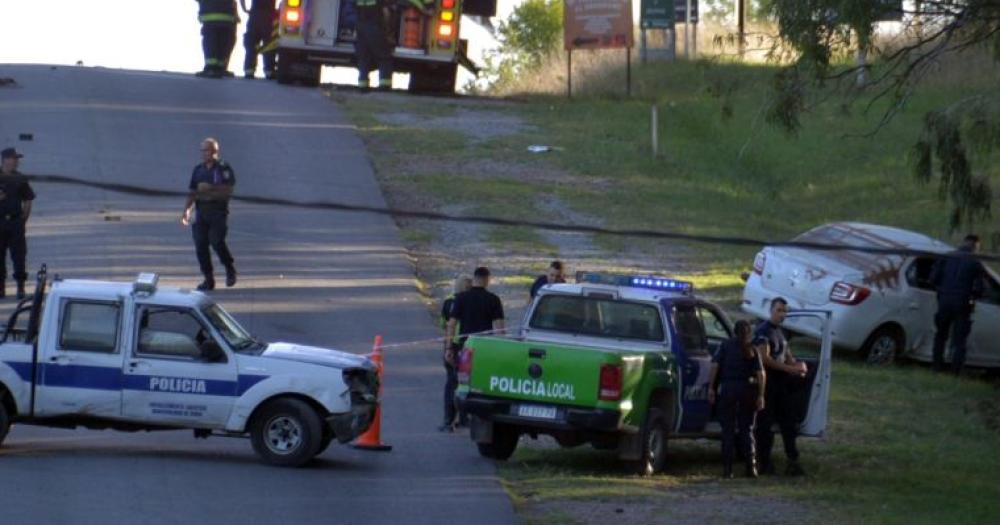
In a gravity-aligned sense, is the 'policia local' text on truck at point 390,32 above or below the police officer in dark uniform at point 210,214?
above

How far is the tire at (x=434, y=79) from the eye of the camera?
36250 mm

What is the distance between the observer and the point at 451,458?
47.8 ft

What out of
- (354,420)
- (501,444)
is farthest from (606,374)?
(354,420)

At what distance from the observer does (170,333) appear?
13.9m

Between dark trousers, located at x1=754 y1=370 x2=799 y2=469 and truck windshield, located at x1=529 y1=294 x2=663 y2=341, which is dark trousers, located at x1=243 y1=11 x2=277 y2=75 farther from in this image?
dark trousers, located at x1=754 y1=370 x2=799 y2=469

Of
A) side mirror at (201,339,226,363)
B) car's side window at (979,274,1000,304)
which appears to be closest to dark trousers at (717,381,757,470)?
side mirror at (201,339,226,363)

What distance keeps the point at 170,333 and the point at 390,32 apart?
21.0 m

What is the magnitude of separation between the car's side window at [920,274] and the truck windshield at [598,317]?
278 inches

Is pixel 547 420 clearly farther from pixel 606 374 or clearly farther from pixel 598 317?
pixel 598 317

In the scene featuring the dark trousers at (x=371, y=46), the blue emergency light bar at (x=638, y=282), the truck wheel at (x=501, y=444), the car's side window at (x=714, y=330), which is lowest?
the truck wheel at (x=501, y=444)

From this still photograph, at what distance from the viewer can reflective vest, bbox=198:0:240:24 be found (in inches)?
1334

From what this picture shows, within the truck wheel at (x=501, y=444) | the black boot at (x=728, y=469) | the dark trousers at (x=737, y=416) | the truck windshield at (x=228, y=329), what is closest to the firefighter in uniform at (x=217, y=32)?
the truck windshield at (x=228, y=329)

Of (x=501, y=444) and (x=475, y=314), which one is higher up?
(x=475, y=314)

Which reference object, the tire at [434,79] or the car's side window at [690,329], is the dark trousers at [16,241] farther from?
the tire at [434,79]
